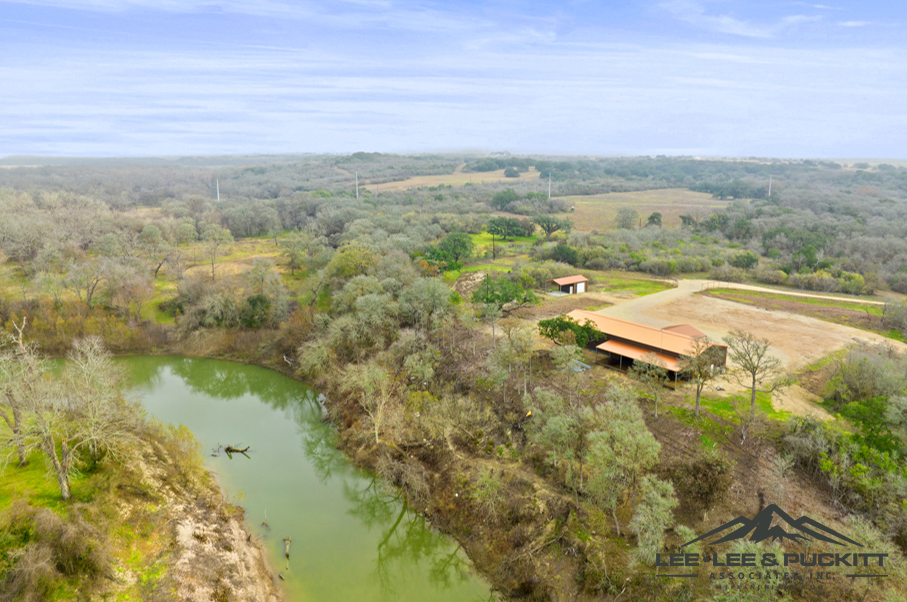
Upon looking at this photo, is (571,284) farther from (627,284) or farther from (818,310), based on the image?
(818,310)

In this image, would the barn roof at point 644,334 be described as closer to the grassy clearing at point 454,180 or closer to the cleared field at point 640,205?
the cleared field at point 640,205

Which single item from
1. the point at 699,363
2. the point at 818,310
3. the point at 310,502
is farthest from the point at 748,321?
the point at 310,502

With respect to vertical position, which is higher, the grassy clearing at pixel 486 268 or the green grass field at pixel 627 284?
the grassy clearing at pixel 486 268

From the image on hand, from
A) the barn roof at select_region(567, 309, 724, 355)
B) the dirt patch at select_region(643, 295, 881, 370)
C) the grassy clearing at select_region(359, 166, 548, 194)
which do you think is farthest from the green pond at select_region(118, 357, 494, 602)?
the grassy clearing at select_region(359, 166, 548, 194)

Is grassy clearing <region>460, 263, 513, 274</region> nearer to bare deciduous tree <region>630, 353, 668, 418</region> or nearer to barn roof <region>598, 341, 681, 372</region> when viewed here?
barn roof <region>598, 341, 681, 372</region>

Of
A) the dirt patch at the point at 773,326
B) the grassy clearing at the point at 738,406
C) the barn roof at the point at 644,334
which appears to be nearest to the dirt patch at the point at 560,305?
the dirt patch at the point at 773,326
